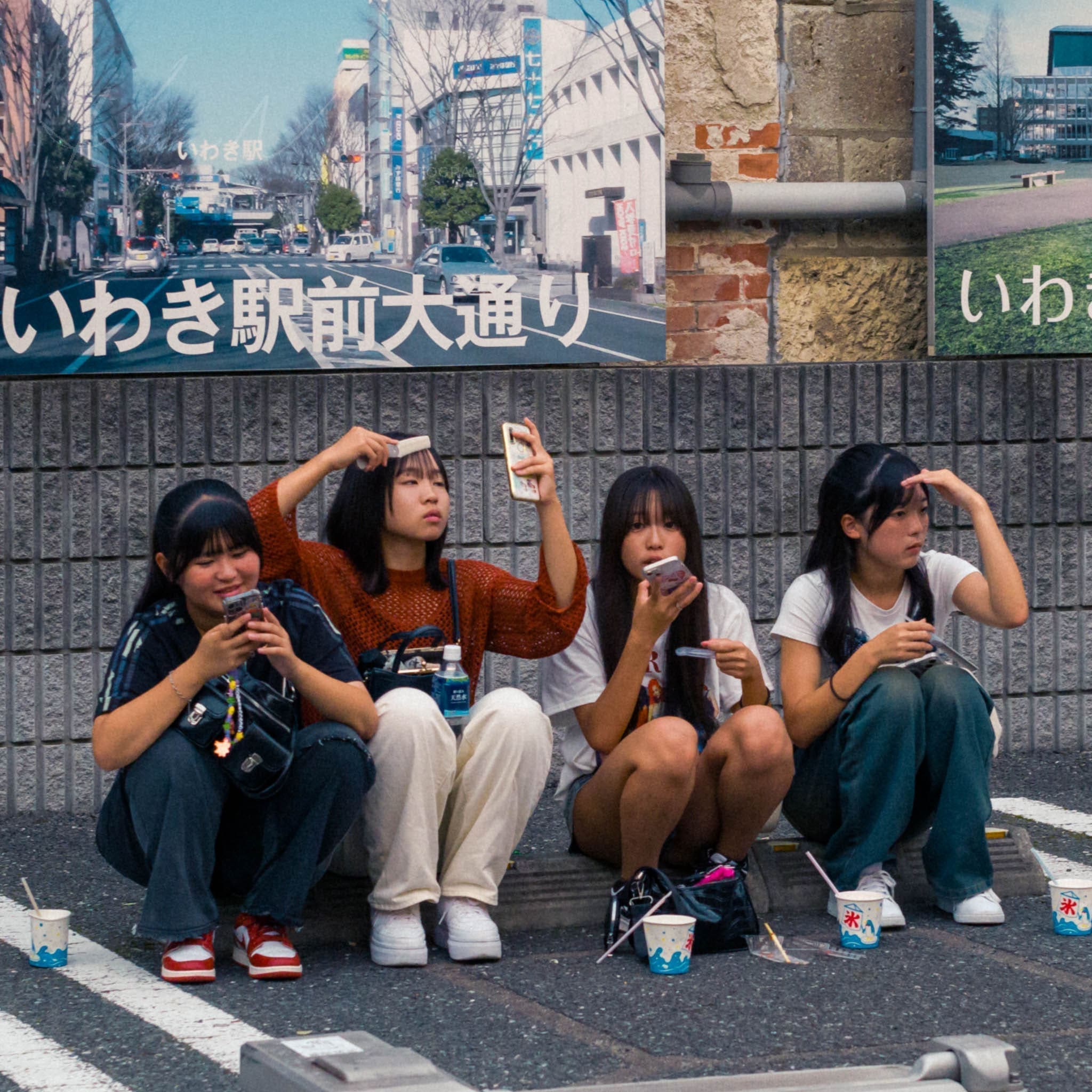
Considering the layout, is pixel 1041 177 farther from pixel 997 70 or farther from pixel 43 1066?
pixel 43 1066

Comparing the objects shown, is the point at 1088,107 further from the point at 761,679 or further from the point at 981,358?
the point at 761,679

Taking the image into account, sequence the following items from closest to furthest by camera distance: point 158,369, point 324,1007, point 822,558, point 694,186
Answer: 1. point 324,1007
2. point 822,558
3. point 158,369
4. point 694,186

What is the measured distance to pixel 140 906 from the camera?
407 cm

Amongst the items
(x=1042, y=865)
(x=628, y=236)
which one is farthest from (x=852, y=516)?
(x=628, y=236)

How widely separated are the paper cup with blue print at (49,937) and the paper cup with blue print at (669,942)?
1.21 m

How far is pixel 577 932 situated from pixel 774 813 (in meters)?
0.52

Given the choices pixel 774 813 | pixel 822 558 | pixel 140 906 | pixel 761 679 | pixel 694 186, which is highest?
pixel 694 186

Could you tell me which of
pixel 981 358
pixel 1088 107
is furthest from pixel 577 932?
pixel 1088 107

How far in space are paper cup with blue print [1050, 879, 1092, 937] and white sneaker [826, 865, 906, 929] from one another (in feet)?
1.10

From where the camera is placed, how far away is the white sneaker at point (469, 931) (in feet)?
11.6

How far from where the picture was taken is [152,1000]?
3318 mm

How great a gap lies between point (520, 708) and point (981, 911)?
3.76ft

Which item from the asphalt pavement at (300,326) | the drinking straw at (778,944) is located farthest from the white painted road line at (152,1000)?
the asphalt pavement at (300,326)

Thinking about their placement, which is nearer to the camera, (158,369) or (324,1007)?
(324,1007)
